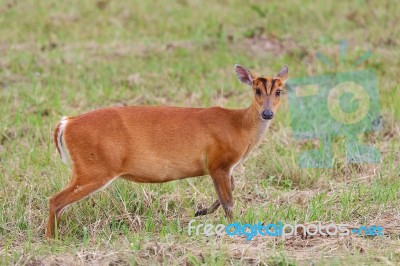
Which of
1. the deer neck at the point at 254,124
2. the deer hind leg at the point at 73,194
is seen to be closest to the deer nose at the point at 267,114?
the deer neck at the point at 254,124

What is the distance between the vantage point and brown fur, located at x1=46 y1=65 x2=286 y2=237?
273 inches

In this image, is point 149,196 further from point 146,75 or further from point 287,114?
point 146,75

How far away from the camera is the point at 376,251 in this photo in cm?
629

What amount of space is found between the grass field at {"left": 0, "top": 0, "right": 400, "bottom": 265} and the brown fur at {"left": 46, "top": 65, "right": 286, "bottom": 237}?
37 centimetres

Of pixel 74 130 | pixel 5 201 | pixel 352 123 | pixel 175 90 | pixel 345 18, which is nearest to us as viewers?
pixel 74 130

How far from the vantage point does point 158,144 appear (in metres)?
7.15

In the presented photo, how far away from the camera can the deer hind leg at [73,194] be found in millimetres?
6891

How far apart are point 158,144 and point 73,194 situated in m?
0.79

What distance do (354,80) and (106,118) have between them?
5582 millimetres

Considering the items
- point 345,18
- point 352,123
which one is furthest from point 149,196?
Answer: point 345,18
